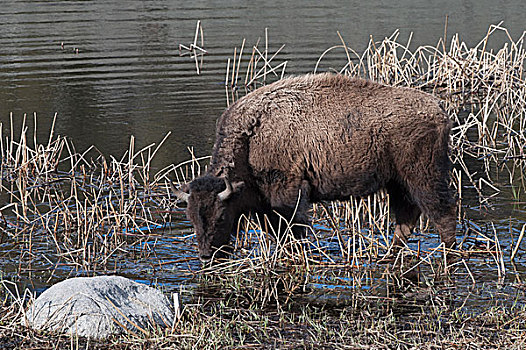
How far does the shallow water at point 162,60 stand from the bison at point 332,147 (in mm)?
965

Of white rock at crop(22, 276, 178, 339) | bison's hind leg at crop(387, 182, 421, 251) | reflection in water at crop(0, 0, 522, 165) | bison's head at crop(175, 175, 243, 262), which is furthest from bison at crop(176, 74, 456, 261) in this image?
reflection in water at crop(0, 0, 522, 165)

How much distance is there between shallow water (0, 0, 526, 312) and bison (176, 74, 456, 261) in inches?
38.0

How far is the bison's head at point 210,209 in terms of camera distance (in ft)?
25.6

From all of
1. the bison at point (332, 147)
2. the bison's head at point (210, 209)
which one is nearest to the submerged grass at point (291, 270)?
the bison's head at point (210, 209)

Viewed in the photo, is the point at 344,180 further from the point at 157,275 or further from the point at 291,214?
the point at 157,275

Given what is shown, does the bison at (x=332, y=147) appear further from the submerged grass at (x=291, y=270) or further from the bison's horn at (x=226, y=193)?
the submerged grass at (x=291, y=270)

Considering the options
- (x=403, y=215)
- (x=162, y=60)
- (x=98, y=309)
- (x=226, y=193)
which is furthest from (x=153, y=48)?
(x=98, y=309)

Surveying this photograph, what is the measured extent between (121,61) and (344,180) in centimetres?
1390

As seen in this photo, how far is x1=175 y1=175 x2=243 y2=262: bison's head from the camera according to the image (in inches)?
307

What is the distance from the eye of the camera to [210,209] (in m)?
7.84

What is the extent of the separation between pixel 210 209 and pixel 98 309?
5.95 ft

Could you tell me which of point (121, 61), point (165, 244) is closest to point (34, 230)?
point (165, 244)

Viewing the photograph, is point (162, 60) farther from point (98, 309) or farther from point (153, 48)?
point (98, 309)

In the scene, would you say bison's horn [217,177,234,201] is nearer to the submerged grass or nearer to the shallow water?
the submerged grass
